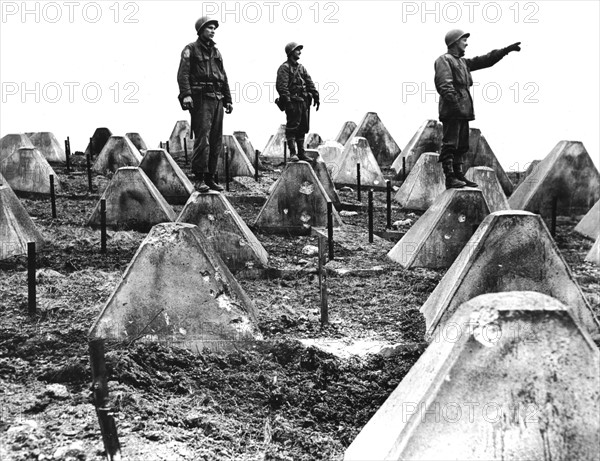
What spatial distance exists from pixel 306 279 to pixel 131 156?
7.76 metres

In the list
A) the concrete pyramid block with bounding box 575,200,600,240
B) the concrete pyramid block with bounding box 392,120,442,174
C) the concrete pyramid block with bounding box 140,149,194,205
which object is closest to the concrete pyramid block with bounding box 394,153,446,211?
the concrete pyramid block with bounding box 575,200,600,240

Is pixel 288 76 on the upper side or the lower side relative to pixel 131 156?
upper

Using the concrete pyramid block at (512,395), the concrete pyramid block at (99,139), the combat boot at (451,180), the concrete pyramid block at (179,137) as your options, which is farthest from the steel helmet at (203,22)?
the concrete pyramid block at (179,137)

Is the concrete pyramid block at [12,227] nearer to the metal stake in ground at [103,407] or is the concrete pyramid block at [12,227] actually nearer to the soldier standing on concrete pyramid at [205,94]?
→ the soldier standing on concrete pyramid at [205,94]

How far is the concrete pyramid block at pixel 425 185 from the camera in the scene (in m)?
12.4

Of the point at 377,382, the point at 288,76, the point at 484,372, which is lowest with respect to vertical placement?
the point at 377,382

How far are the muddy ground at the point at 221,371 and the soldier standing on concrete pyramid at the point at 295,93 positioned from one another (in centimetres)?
448

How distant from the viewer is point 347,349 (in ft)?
18.3

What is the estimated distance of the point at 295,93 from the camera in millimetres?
11891

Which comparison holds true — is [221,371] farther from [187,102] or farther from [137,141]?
[137,141]

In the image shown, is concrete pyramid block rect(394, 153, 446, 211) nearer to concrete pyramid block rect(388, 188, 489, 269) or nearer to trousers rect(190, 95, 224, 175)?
concrete pyramid block rect(388, 188, 489, 269)

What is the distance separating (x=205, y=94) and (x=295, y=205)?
91.8 inches

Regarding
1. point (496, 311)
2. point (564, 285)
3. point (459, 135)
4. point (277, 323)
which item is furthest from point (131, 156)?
point (496, 311)

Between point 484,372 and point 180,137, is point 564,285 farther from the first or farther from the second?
point 180,137
